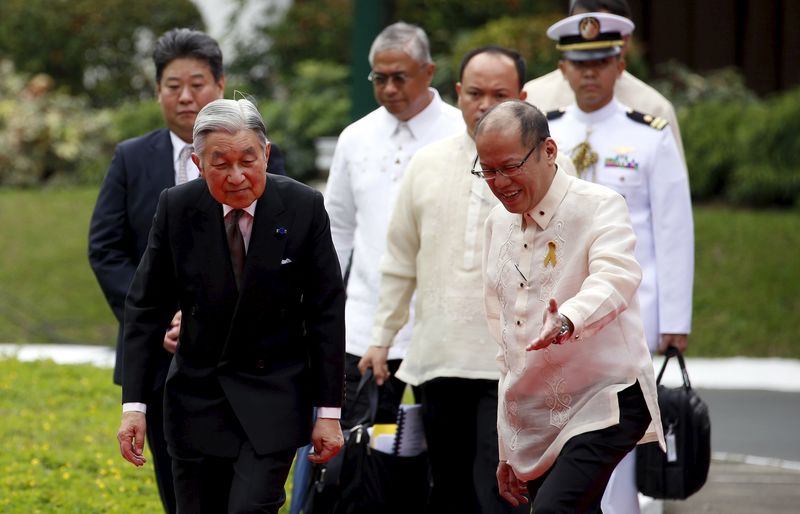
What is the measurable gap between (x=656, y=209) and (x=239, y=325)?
88.0 inches

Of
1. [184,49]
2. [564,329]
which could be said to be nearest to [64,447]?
[184,49]

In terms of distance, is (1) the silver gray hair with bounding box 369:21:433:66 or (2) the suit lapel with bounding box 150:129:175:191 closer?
(2) the suit lapel with bounding box 150:129:175:191

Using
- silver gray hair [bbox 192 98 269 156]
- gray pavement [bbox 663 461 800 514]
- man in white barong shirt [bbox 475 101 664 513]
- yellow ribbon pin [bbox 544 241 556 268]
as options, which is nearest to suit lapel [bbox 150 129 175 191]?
silver gray hair [bbox 192 98 269 156]

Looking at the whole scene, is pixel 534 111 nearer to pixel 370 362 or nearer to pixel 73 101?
pixel 370 362

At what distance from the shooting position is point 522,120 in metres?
4.34

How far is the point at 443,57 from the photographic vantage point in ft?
52.0

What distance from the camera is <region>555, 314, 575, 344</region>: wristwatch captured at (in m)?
3.98

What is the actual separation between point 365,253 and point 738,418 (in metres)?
4.19

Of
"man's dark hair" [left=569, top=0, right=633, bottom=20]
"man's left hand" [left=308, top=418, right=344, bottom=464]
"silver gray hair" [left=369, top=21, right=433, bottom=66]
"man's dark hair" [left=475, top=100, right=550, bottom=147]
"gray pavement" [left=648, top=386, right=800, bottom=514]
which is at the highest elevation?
"man's dark hair" [left=569, top=0, right=633, bottom=20]

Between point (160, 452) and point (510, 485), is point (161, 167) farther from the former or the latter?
point (510, 485)

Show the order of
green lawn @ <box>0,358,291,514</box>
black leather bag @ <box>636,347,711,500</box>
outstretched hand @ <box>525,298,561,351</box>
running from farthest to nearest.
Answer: green lawn @ <box>0,358,291,514</box>
black leather bag @ <box>636,347,711,500</box>
outstretched hand @ <box>525,298,561,351</box>

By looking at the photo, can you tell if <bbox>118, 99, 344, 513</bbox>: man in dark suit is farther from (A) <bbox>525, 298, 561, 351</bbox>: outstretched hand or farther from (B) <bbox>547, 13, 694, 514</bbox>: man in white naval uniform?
(B) <bbox>547, 13, 694, 514</bbox>: man in white naval uniform

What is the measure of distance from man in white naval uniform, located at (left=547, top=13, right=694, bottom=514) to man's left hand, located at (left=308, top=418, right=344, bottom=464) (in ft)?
5.44

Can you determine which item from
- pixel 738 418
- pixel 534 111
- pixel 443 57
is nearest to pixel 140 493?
pixel 534 111
